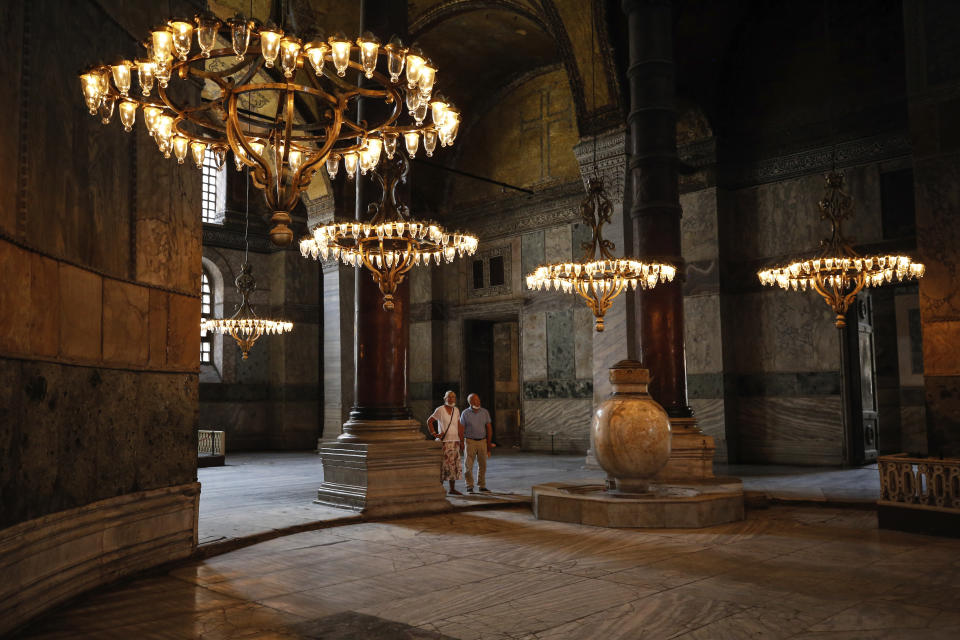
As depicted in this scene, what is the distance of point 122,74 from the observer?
4820 millimetres

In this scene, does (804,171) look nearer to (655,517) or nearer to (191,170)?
(655,517)

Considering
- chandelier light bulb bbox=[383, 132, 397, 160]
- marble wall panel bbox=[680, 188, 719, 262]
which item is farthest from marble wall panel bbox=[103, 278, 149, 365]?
marble wall panel bbox=[680, 188, 719, 262]

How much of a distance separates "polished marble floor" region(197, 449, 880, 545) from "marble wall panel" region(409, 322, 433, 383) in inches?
161

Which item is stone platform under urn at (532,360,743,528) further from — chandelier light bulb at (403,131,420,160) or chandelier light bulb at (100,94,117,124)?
chandelier light bulb at (100,94,117,124)

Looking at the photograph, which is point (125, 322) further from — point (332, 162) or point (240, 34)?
point (240, 34)

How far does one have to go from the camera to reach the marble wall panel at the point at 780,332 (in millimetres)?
13898

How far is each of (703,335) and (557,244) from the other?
4096 millimetres

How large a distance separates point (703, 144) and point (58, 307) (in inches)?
503

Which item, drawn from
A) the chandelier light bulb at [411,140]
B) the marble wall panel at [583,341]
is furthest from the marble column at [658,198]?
the marble wall panel at [583,341]

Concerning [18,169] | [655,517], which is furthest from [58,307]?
[655,517]

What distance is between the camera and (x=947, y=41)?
8.51 metres

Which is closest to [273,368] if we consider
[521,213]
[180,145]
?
[521,213]

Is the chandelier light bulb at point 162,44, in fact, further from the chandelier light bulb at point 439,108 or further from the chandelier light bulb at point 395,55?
the chandelier light bulb at point 439,108

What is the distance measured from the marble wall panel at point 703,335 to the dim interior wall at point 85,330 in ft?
34.0
